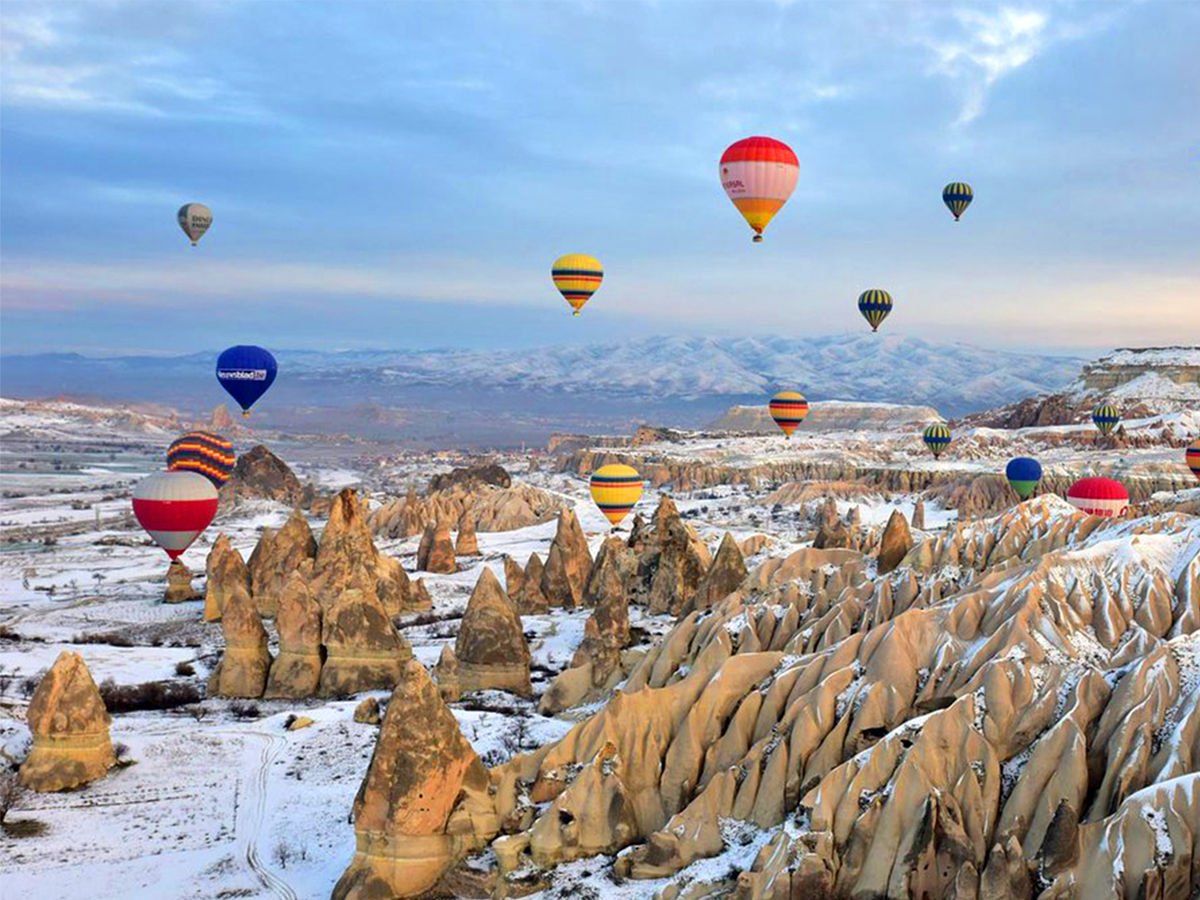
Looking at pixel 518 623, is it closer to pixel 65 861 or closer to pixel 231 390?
pixel 65 861

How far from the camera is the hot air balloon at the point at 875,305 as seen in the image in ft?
290

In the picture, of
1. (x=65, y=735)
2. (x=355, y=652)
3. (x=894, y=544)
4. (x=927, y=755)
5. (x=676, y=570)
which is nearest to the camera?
(x=927, y=755)

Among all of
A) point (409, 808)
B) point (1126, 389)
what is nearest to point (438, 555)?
point (409, 808)

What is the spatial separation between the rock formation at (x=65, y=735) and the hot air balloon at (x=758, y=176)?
118ft

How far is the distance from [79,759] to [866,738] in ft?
69.1

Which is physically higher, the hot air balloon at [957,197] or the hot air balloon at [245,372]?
the hot air balloon at [957,197]

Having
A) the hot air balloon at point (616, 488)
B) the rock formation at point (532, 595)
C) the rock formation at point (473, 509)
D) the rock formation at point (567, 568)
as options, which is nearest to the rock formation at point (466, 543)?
the rock formation at point (473, 509)

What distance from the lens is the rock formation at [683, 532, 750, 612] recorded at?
166ft

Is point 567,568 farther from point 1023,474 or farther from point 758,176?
point 1023,474

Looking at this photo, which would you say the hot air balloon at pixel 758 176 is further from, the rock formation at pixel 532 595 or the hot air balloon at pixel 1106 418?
the hot air balloon at pixel 1106 418

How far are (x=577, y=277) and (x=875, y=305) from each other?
82.2 feet

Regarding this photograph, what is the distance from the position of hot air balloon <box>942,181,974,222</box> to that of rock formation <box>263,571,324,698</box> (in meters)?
62.0

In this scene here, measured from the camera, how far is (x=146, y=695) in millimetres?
41438

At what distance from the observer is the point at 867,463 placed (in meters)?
126
